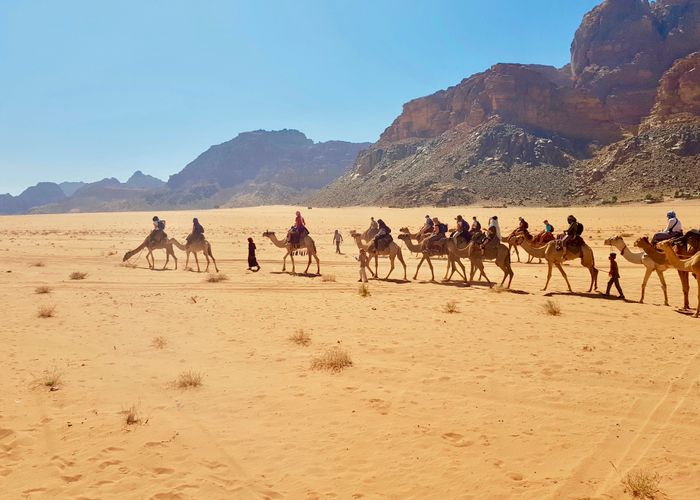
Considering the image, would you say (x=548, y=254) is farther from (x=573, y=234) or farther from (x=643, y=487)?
(x=643, y=487)

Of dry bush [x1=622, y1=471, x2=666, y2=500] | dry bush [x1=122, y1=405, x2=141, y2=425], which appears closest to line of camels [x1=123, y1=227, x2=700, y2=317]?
dry bush [x1=622, y1=471, x2=666, y2=500]

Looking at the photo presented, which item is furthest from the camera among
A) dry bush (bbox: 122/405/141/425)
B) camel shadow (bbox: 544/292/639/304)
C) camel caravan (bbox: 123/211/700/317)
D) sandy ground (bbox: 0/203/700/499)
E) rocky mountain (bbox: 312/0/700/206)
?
rocky mountain (bbox: 312/0/700/206)

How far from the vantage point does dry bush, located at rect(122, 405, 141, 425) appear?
610 centimetres

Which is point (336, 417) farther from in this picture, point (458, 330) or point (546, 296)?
point (546, 296)

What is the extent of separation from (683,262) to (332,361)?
9.14m

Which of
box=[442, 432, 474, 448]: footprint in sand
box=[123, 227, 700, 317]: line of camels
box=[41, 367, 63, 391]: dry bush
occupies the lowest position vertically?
box=[442, 432, 474, 448]: footprint in sand

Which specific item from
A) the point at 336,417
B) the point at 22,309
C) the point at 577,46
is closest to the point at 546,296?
the point at 336,417

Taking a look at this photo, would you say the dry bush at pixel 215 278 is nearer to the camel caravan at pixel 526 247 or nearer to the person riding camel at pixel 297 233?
the camel caravan at pixel 526 247

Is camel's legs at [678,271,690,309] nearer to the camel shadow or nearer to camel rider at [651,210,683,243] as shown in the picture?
the camel shadow

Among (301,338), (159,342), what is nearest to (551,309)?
(301,338)

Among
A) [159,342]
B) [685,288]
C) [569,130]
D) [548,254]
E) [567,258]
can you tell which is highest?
[569,130]

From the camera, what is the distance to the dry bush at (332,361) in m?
8.08

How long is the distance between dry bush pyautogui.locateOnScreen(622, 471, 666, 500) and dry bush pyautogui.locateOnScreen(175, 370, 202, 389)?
557 centimetres

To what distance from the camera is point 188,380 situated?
7.32 metres
